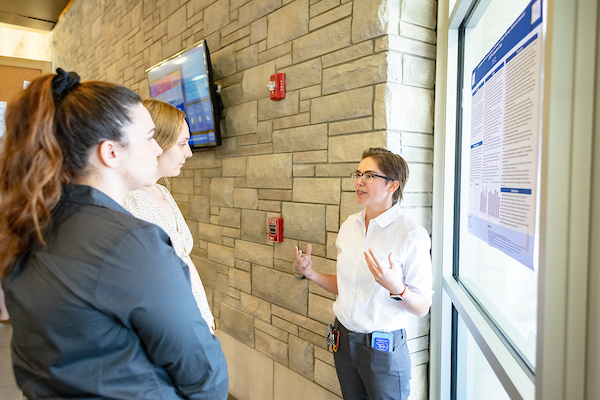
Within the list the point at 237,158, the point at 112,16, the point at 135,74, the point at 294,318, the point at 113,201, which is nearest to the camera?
the point at 113,201

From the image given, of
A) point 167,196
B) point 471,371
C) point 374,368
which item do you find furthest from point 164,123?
point 471,371

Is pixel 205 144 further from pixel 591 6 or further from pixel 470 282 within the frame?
pixel 591 6

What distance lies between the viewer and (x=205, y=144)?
9.53 feet

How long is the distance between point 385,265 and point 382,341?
0.99ft

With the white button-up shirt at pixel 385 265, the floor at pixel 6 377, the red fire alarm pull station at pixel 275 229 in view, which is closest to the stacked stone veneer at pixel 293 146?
the red fire alarm pull station at pixel 275 229

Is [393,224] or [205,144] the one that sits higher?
[205,144]

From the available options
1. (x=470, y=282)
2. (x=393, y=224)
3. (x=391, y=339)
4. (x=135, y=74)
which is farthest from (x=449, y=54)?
(x=135, y=74)

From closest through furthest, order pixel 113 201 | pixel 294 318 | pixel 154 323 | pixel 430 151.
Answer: pixel 154 323, pixel 113 201, pixel 430 151, pixel 294 318

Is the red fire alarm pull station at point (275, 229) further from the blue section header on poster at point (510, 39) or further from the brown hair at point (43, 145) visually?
the brown hair at point (43, 145)

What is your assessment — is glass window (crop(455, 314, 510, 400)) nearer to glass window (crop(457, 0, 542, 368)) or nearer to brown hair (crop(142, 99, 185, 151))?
glass window (crop(457, 0, 542, 368))

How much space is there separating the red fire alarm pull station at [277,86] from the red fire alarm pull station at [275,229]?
69 centimetres

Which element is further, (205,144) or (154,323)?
(205,144)

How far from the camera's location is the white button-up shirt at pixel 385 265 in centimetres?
144

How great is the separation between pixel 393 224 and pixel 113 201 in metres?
0.99
